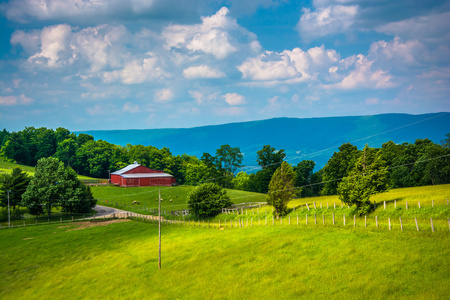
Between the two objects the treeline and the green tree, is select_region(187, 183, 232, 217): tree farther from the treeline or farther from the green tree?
the green tree

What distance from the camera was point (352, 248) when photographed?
3294 centimetres

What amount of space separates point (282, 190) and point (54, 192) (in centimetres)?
4794

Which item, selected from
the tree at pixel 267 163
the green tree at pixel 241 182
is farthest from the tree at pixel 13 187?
the green tree at pixel 241 182

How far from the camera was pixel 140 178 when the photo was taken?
117938mm

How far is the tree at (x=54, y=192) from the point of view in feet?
242

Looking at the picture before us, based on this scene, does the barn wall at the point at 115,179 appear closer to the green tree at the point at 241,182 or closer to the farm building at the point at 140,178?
the farm building at the point at 140,178

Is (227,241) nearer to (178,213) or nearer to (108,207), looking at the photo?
(178,213)

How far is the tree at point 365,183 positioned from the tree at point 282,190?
11411 mm

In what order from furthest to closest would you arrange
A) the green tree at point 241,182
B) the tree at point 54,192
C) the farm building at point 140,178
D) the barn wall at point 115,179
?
the green tree at point 241,182 → the barn wall at point 115,179 → the farm building at point 140,178 → the tree at point 54,192

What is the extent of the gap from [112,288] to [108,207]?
56.8m

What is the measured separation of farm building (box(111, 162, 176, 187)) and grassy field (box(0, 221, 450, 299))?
61.0 meters

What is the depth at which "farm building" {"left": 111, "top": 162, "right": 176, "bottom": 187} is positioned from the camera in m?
117

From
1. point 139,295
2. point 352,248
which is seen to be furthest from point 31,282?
point 352,248

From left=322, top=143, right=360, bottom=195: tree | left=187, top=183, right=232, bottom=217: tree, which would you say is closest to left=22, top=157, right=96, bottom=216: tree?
left=187, top=183, right=232, bottom=217: tree
